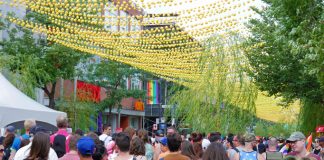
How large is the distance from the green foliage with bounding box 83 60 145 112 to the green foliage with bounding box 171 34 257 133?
31.3 feet

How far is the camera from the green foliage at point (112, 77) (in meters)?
40.1

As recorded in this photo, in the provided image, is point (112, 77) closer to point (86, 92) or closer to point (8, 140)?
point (86, 92)

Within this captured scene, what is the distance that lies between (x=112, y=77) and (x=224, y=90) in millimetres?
11710

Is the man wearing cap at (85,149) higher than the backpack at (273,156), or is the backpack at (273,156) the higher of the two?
the man wearing cap at (85,149)

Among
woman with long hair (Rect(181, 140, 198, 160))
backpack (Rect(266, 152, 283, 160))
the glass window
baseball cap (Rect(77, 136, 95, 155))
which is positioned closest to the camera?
baseball cap (Rect(77, 136, 95, 155))

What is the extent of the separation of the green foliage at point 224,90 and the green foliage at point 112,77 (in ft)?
31.3

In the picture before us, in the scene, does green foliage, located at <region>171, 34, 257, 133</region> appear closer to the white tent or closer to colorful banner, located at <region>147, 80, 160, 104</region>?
the white tent

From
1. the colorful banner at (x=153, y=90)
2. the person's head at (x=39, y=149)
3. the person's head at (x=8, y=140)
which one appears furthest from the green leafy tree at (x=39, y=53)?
the colorful banner at (x=153, y=90)

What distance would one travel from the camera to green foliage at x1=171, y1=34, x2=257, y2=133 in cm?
3130

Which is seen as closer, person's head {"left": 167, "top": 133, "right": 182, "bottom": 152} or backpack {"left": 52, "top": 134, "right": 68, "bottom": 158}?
person's head {"left": 167, "top": 133, "right": 182, "bottom": 152}

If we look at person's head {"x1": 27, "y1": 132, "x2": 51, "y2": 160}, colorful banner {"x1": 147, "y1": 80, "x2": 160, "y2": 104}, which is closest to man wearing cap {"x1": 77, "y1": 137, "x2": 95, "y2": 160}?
person's head {"x1": 27, "y1": 132, "x2": 51, "y2": 160}

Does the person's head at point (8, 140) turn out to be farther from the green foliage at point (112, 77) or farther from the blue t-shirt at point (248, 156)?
the green foliage at point (112, 77)

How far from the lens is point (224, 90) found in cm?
3153

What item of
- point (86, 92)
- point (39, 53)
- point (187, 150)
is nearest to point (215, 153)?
point (187, 150)
